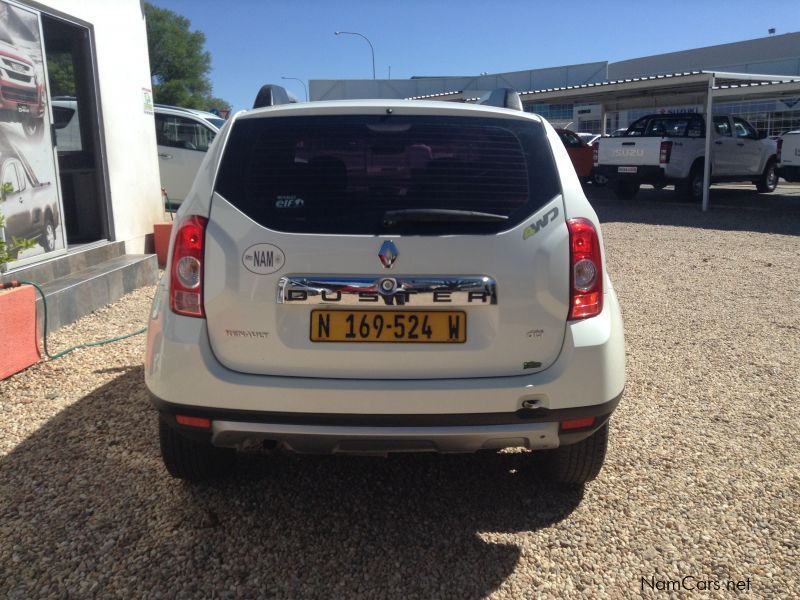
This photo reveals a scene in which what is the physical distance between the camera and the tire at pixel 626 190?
18.3m

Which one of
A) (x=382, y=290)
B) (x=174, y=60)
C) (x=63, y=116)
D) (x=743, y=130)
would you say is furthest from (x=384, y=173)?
(x=174, y=60)

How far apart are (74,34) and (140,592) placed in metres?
6.76

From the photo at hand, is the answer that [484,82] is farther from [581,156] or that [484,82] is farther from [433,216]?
[433,216]

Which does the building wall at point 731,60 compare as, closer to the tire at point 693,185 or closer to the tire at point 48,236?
the tire at point 693,185

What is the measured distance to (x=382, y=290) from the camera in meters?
2.55

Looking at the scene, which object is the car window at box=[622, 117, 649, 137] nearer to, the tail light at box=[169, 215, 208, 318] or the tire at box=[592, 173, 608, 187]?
the tire at box=[592, 173, 608, 187]

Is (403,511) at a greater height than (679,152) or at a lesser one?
lesser

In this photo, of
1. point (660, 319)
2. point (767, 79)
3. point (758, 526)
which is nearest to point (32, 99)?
point (660, 319)

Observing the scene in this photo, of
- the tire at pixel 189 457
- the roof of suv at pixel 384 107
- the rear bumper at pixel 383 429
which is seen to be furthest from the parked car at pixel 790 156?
the tire at pixel 189 457

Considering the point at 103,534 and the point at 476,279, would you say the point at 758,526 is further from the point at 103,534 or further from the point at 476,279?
the point at 103,534

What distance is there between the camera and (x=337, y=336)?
2.57 meters

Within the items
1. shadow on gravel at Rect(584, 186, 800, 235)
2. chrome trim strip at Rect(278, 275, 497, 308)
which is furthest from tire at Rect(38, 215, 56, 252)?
shadow on gravel at Rect(584, 186, 800, 235)

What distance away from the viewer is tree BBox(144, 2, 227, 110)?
210 ft

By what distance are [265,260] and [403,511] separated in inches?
50.9
